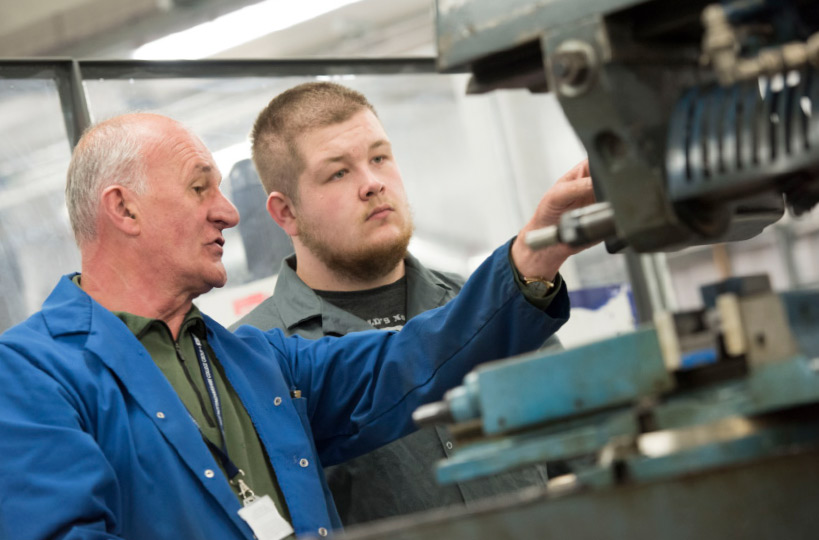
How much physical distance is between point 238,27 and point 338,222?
8.49ft

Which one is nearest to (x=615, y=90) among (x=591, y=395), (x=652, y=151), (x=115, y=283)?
(x=652, y=151)

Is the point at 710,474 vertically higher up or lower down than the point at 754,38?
lower down

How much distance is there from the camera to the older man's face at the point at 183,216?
196 centimetres

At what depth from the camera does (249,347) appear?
1.96 m

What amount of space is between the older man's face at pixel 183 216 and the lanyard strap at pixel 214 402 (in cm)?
13

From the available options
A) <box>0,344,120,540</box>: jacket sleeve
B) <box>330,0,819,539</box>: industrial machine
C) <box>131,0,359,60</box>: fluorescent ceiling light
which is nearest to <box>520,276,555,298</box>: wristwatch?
<box>330,0,819,539</box>: industrial machine

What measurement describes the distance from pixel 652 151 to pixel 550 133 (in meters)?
3.10

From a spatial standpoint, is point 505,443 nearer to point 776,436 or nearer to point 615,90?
point 776,436

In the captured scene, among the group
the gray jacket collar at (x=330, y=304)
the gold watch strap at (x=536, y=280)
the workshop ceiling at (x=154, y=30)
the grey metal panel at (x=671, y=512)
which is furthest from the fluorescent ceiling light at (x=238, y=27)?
the grey metal panel at (x=671, y=512)

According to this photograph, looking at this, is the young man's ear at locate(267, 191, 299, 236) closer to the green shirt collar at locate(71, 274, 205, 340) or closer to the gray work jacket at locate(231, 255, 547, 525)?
the gray work jacket at locate(231, 255, 547, 525)

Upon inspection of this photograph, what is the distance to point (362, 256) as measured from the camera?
2434mm

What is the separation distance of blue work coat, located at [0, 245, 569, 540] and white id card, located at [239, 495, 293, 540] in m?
0.02

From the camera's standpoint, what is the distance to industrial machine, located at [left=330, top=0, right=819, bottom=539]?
2.56 ft

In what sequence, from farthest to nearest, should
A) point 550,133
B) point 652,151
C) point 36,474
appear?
point 550,133
point 36,474
point 652,151
